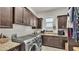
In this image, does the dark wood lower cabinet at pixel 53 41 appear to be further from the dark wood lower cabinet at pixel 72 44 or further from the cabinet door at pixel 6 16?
the cabinet door at pixel 6 16

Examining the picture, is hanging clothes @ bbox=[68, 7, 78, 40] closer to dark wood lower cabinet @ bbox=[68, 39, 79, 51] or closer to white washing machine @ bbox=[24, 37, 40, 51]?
dark wood lower cabinet @ bbox=[68, 39, 79, 51]

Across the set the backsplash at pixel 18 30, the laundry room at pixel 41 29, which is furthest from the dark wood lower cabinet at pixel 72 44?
the backsplash at pixel 18 30

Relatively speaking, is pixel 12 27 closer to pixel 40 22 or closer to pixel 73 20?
pixel 40 22

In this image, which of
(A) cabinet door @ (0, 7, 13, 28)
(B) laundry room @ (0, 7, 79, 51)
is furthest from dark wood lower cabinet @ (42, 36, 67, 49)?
(A) cabinet door @ (0, 7, 13, 28)

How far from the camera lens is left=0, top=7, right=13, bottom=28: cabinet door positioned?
1023mm

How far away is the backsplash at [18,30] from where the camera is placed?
3.44ft

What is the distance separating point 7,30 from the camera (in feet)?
3.56

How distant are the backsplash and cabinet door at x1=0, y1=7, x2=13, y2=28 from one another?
6cm

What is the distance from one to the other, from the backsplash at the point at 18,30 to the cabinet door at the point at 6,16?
65mm

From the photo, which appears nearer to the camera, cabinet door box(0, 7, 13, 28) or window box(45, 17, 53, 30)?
cabinet door box(0, 7, 13, 28)

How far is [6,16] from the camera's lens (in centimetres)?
112

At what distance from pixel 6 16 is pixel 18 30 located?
24 cm
